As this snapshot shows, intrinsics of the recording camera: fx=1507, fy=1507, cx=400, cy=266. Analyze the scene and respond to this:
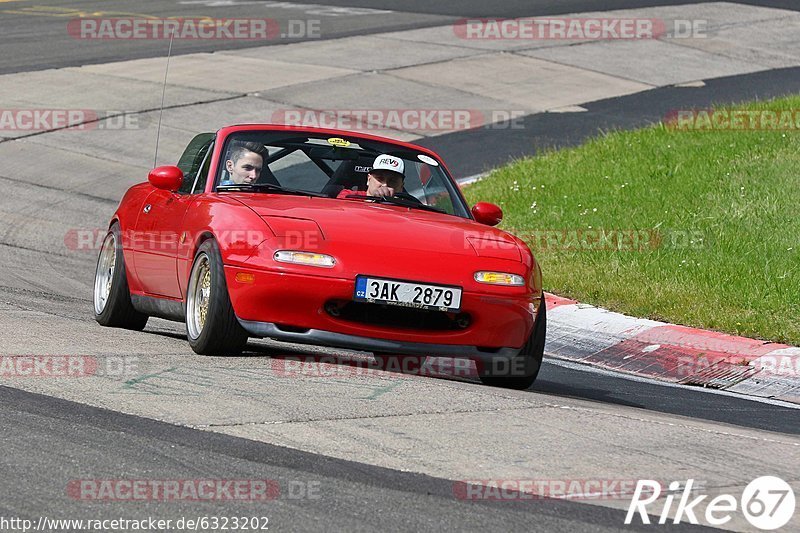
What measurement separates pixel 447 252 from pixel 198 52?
18483mm

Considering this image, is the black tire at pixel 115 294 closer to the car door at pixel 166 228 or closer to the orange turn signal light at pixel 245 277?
the car door at pixel 166 228

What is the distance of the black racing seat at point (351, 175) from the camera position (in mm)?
9336

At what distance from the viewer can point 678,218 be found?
1405 cm

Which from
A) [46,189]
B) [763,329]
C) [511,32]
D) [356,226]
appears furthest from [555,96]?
[356,226]

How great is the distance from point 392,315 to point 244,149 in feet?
6.05

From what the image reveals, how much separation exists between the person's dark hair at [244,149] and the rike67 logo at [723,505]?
4.16 meters

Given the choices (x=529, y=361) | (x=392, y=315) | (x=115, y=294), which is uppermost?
(x=392, y=315)

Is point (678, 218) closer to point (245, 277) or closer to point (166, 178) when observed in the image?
point (166, 178)

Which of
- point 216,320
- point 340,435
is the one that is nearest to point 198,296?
point 216,320

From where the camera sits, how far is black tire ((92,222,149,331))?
995 cm

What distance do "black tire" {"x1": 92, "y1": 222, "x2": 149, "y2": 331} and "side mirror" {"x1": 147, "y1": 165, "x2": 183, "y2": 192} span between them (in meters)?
0.96

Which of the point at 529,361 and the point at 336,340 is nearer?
the point at 336,340

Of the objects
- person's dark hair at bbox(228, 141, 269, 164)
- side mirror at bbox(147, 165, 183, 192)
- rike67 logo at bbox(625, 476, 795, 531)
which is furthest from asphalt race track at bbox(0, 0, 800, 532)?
person's dark hair at bbox(228, 141, 269, 164)

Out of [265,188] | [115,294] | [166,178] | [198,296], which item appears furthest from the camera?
[115,294]
